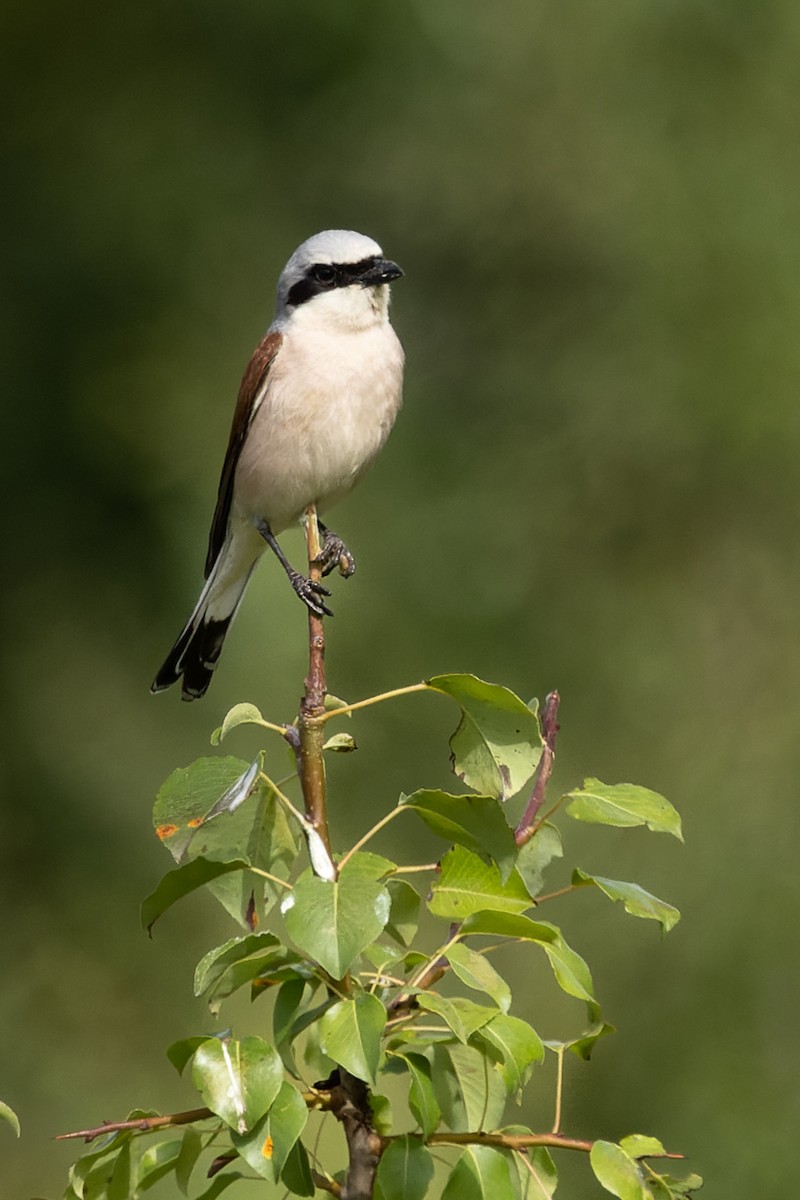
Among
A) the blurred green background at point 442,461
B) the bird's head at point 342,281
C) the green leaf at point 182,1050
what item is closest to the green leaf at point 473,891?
the green leaf at point 182,1050

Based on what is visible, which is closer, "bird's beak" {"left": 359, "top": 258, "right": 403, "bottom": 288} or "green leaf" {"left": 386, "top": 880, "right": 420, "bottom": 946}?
"green leaf" {"left": 386, "top": 880, "right": 420, "bottom": 946}

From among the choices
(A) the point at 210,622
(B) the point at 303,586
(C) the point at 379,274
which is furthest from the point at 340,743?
(A) the point at 210,622

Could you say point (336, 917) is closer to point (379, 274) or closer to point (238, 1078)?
point (238, 1078)

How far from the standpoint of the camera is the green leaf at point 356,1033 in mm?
1120

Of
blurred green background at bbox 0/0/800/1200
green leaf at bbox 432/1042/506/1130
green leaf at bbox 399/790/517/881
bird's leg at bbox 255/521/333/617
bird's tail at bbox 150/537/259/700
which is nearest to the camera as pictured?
green leaf at bbox 399/790/517/881

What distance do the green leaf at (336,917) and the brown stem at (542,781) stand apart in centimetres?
22

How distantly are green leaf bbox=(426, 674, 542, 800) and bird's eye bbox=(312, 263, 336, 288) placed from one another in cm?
191

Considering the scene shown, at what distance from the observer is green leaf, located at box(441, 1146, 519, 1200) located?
3.82ft

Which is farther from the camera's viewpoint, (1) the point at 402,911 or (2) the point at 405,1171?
(1) the point at 402,911

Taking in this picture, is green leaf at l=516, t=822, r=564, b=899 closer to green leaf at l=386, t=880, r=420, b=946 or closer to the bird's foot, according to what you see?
green leaf at l=386, t=880, r=420, b=946

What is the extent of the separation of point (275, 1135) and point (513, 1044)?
20cm

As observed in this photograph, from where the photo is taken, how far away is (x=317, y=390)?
117 inches

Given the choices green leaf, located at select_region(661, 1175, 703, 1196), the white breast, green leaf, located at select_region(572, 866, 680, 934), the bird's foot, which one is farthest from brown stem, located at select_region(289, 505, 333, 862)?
the white breast

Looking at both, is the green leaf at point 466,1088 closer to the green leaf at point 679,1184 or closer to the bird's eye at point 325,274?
the green leaf at point 679,1184
